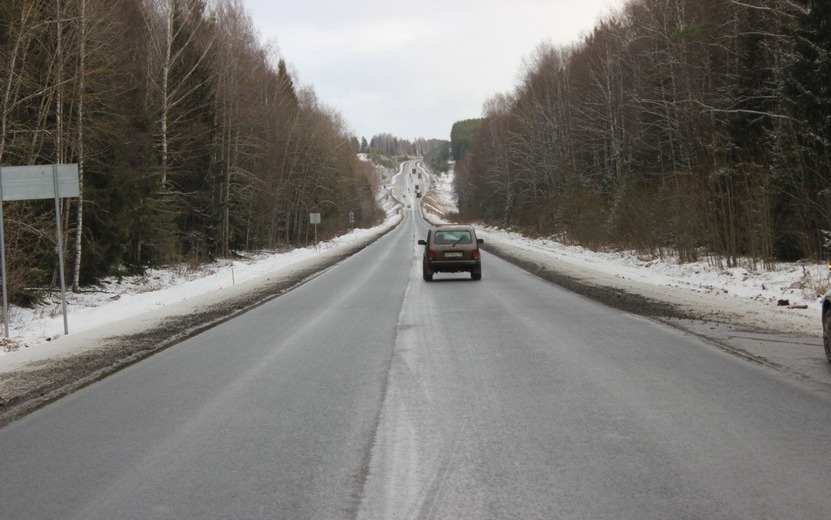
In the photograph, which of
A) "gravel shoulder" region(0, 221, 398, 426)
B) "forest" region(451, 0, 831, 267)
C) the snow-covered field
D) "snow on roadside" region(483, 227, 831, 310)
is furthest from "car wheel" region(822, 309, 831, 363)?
"forest" region(451, 0, 831, 267)

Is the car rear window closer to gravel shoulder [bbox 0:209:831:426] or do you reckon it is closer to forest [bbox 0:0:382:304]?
gravel shoulder [bbox 0:209:831:426]

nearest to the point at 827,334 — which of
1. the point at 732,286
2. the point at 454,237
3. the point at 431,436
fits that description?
the point at 431,436

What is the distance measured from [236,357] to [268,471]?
4819mm

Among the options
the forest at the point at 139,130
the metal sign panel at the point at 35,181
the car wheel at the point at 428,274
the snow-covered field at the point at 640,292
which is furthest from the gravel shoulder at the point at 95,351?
the car wheel at the point at 428,274

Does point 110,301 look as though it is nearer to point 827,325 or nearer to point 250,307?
point 250,307

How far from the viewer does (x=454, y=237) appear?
21656 mm

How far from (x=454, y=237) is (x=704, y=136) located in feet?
48.4

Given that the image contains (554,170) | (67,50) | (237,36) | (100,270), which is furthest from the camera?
(554,170)

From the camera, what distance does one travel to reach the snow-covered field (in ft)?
39.9

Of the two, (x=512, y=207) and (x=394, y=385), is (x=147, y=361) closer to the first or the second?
(x=394, y=385)

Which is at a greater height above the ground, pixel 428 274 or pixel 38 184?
pixel 38 184

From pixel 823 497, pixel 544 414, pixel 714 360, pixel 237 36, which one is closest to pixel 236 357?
pixel 544 414

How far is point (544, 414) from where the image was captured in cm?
591

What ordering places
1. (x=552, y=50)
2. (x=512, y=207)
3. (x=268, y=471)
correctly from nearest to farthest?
(x=268, y=471) → (x=552, y=50) → (x=512, y=207)
